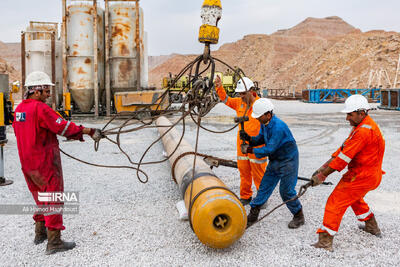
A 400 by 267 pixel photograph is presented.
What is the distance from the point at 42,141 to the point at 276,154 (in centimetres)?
243

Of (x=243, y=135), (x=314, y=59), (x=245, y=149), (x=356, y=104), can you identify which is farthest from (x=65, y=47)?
(x=314, y=59)

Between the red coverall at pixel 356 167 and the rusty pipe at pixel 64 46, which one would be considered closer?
the red coverall at pixel 356 167

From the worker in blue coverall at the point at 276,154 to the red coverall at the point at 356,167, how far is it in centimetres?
54

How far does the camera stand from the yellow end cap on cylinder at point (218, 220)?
317 centimetres

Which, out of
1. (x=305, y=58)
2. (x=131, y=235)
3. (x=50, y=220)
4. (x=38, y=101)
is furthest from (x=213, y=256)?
(x=305, y=58)

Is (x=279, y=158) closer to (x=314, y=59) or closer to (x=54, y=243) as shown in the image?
(x=54, y=243)

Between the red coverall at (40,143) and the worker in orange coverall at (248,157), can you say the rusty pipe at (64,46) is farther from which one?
the red coverall at (40,143)

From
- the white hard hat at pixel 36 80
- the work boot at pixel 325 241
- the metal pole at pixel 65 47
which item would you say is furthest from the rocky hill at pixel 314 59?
the white hard hat at pixel 36 80

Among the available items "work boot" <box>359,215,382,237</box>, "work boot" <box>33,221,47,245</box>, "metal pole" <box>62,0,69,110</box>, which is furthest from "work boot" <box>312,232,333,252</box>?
"metal pole" <box>62,0,69,110</box>

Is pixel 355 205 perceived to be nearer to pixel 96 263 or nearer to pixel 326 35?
pixel 96 263

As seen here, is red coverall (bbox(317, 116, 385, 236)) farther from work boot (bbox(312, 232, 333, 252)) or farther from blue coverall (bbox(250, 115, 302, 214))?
blue coverall (bbox(250, 115, 302, 214))

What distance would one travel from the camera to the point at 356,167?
3.37 metres

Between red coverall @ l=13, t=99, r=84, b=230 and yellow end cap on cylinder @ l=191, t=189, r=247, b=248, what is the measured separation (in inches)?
54.7

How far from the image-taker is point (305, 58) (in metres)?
60.0
